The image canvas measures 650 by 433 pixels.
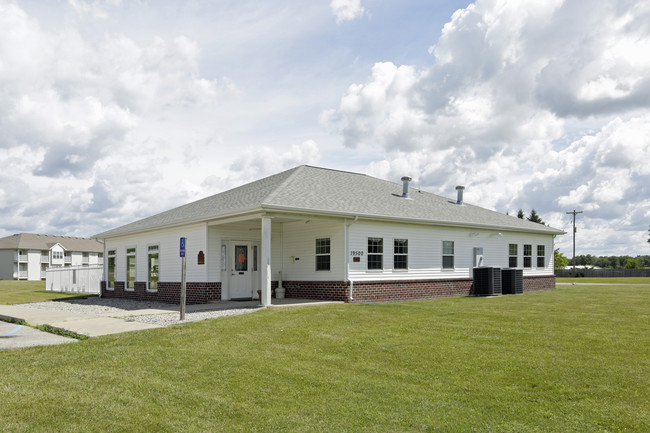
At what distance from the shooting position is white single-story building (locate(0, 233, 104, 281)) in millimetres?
73062

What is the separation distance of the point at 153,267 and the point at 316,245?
7.83m

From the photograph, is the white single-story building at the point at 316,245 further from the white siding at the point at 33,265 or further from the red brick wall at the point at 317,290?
the white siding at the point at 33,265

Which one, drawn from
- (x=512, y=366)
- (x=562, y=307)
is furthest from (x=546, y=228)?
(x=512, y=366)

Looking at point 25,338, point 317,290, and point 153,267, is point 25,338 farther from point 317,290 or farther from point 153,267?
point 153,267

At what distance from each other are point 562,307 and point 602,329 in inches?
204

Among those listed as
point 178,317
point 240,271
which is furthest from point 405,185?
point 178,317

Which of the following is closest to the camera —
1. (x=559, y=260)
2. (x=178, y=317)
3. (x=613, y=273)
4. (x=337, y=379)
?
(x=337, y=379)

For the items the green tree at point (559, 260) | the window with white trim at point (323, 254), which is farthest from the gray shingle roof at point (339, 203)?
the green tree at point (559, 260)

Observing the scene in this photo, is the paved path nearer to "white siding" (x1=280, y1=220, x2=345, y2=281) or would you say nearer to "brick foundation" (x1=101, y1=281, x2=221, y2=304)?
"brick foundation" (x1=101, y1=281, x2=221, y2=304)

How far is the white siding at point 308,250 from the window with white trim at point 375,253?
1.32m

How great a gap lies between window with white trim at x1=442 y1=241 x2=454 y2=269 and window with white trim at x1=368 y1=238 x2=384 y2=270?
397 cm

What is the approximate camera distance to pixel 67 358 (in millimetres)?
9070

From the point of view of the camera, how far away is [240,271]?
20.1 m

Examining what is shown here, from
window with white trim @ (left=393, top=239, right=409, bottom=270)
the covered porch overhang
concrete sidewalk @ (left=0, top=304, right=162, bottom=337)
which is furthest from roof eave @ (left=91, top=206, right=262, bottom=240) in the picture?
window with white trim @ (left=393, top=239, right=409, bottom=270)
